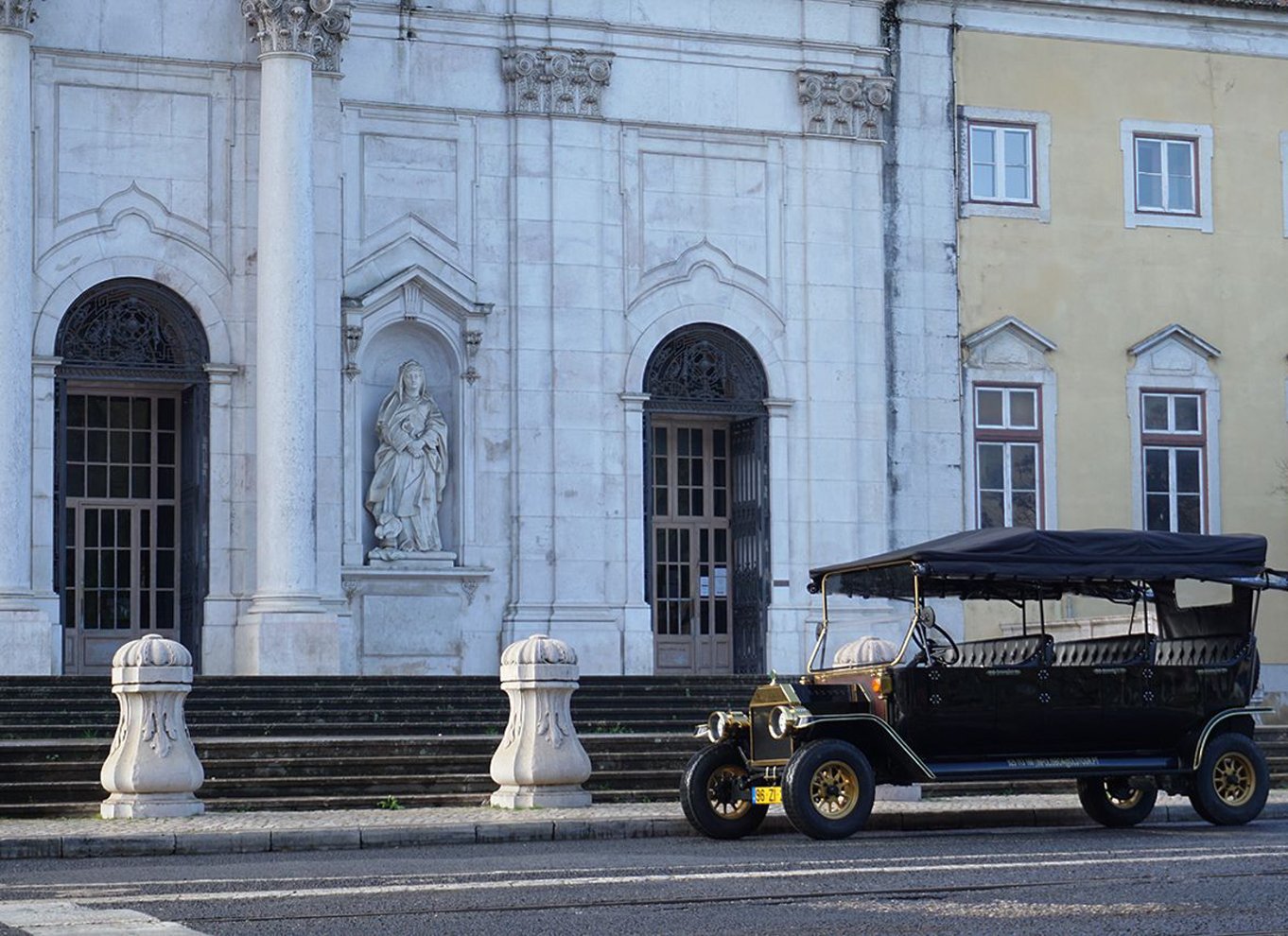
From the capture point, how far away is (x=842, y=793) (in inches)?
681

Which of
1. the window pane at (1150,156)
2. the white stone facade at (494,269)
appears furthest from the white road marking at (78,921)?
the window pane at (1150,156)

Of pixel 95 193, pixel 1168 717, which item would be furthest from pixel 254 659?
pixel 1168 717

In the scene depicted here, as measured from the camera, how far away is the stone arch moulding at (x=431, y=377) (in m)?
30.6

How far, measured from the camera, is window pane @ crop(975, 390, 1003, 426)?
112 ft

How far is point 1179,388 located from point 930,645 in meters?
17.7

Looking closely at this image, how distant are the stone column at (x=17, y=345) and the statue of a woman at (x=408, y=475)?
4.60m

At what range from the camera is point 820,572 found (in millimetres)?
20016

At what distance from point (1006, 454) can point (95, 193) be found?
43.9ft

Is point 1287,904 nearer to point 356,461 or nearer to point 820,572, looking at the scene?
point 820,572

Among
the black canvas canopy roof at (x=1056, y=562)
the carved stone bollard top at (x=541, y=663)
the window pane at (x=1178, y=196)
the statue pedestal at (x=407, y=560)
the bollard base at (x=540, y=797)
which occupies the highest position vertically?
the window pane at (x=1178, y=196)

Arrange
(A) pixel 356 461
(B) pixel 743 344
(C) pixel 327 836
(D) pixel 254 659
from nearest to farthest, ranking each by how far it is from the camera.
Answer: (C) pixel 327 836 < (D) pixel 254 659 < (A) pixel 356 461 < (B) pixel 743 344

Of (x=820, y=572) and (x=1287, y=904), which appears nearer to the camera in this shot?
(x=1287, y=904)

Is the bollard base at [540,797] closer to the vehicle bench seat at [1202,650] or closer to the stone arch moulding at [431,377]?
the vehicle bench seat at [1202,650]

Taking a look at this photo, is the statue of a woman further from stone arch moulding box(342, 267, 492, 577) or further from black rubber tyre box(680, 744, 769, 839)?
Answer: black rubber tyre box(680, 744, 769, 839)
